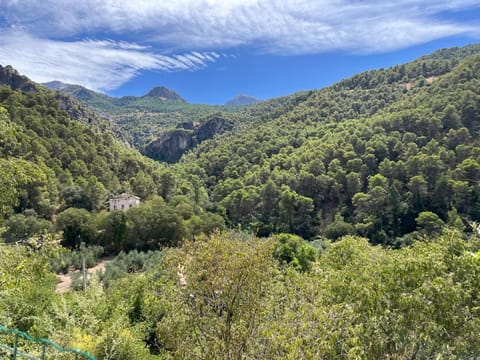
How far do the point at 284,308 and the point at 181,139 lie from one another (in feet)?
507

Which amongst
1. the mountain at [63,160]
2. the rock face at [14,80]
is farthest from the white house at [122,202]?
the rock face at [14,80]

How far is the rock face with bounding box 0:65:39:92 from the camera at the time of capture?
8350 cm

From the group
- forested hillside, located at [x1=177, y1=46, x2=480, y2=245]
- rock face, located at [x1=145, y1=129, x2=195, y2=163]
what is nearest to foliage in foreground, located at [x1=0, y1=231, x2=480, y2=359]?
forested hillside, located at [x1=177, y1=46, x2=480, y2=245]

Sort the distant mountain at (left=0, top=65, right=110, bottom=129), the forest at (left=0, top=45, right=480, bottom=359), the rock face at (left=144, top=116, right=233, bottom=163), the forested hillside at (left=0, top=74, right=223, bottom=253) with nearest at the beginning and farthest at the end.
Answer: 1. the forest at (left=0, top=45, right=480, bottom=359)
2. the forested hillside at (left=0, top=74, right=223, bottom=253)
3. the distant mountain at (left=0, top=65, right=110, bottom=129)
4. the rock face at (left=144, top=116, right=233, bottom=163)

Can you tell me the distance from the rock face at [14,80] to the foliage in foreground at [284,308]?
9178cm

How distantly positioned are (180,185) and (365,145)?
4093cm

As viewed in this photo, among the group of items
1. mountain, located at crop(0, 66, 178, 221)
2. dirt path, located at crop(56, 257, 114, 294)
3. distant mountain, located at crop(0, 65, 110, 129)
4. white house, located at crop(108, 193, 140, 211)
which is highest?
distant mountain, located at crop(0, 65, 110, 129)

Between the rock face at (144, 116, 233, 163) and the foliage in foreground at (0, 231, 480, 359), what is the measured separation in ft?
460

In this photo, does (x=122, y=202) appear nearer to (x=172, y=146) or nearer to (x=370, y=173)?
(x=370, y=173)

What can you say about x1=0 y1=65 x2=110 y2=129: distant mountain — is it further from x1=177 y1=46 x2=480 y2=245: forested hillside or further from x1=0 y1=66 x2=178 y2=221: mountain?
x1=177 y1=46 x2=480 y2=245: forested hillside

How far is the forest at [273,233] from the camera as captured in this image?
7.38 m

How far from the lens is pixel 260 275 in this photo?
24.9ft

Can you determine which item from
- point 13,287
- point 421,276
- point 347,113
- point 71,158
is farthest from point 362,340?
point 347,113

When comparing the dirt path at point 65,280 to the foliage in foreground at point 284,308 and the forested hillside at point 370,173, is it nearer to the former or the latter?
the foliage in foreground at point 284,308
